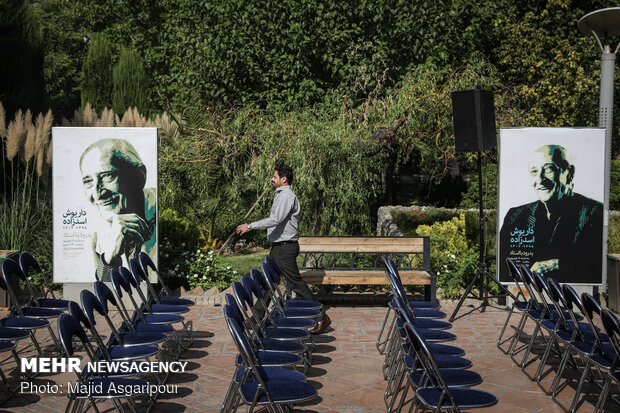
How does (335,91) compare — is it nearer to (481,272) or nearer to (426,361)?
(481,272)

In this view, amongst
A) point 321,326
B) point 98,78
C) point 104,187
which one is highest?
point 98,78

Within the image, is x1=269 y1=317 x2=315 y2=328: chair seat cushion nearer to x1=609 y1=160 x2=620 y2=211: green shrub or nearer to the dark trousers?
the dark trousers

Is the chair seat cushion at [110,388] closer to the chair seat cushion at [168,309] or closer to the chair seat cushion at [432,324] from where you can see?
the chair seat cushion at [168,309]

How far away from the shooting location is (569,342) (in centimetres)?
553

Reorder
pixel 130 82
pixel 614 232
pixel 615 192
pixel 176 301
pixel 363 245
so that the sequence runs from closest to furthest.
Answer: pixel 176 301 < pixel 363 245 < pixel 614 232 < pixel 615 192 < pixel 130 82

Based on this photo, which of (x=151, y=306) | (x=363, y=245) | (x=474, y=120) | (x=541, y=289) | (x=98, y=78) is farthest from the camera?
(x=98, y=78)

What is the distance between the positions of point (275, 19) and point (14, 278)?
9275mm

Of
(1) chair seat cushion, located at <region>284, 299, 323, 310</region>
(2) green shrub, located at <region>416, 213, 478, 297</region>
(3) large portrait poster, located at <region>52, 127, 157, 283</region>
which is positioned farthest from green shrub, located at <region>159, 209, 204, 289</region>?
(2) green shrub, located at <region>416, 213, 478, 297</region>

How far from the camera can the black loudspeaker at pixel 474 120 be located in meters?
8.76

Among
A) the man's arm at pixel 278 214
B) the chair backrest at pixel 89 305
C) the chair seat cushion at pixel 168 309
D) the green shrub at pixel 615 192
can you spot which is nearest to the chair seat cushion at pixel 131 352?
the chair backrest at pixel 89 305

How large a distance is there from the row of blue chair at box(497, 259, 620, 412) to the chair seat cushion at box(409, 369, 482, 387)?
0.93m

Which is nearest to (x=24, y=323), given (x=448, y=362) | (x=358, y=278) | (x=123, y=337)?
(x=123, y=337)

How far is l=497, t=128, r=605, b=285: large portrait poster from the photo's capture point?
8.73m

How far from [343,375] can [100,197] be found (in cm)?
407
